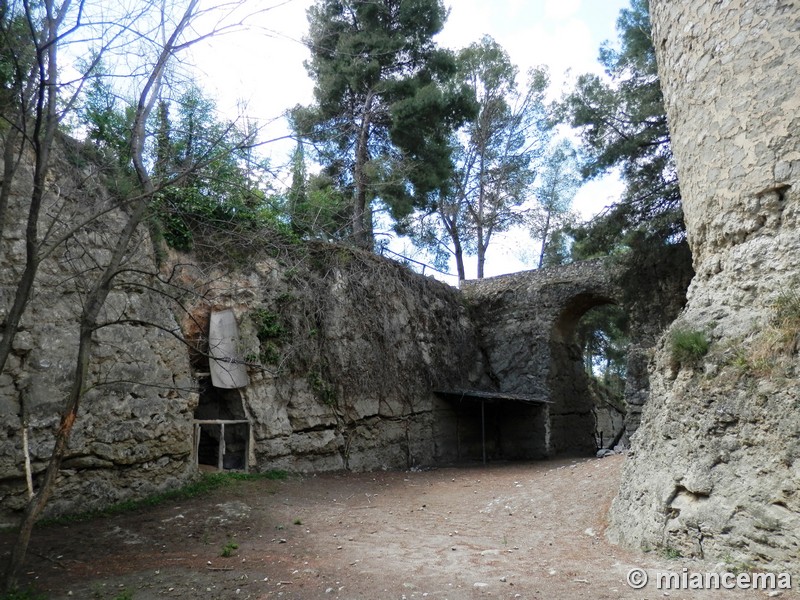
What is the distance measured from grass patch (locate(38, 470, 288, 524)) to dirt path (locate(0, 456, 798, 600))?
20 cm

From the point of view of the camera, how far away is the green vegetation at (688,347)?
5.54 m

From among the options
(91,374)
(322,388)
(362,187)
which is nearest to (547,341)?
(362,187)

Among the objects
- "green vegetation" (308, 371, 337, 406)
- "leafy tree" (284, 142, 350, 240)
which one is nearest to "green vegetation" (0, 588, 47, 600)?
"leafy tree" (284, 142, 350, 240)

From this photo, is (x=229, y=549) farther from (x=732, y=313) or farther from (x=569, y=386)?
(x=569, y=386)

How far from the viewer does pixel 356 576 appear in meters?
5.03

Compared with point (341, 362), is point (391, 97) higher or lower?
higher

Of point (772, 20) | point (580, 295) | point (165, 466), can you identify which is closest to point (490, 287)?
point (580, 295)

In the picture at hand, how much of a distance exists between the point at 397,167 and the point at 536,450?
774cm

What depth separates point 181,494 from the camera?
8312mm

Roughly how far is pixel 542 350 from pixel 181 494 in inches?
404

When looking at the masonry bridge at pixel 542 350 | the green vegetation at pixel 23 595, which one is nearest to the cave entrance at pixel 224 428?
the green vegetation at pixel 23 595

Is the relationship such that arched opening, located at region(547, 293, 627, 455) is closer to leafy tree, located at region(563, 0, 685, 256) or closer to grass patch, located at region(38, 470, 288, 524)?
leafy tree, located at region(563, 0, 685, 256)

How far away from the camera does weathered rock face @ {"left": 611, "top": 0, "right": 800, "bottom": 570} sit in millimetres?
4547

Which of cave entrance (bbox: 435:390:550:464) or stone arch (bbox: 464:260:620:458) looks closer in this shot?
cave entrance (bbox: 435:390:550:464)
